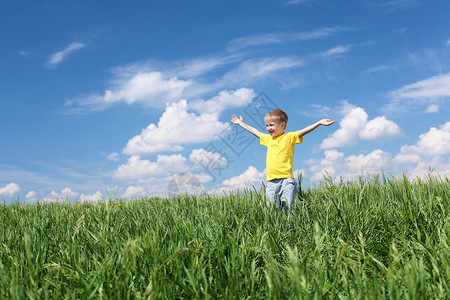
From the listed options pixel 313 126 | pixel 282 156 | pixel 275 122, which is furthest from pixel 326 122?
pixel 275 122

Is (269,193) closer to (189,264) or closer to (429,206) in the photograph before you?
(429,206)

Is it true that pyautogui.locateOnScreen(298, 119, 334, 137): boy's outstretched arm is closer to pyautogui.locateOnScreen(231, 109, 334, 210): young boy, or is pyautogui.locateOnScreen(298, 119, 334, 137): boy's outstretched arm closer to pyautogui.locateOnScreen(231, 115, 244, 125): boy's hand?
pyautogui.locateOnScreen(231, 109, 334, 210): young boy

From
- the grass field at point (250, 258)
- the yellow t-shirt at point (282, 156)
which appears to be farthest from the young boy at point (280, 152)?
the grass field at point (250, 258)

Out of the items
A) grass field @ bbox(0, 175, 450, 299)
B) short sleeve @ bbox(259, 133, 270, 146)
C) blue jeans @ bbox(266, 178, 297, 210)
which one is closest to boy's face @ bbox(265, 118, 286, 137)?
short sleeve @ bbox(259, 133, 270, 146)

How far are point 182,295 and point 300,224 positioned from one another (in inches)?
66.3

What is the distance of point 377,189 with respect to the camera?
4.80 metres

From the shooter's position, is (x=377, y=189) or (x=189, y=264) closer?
(x=189, y=264)

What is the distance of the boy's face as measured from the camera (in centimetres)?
555

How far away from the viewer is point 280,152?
5.32m

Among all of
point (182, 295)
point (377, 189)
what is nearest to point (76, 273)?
point (182, 295)

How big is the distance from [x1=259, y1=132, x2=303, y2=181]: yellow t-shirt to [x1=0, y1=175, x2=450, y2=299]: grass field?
2.25 feet

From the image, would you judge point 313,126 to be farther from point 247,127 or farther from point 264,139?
point 247,127

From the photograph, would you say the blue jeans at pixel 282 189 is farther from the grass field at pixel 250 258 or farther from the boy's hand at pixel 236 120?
the boy's hand at pixel 236 120

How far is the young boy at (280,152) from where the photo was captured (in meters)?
5.05
